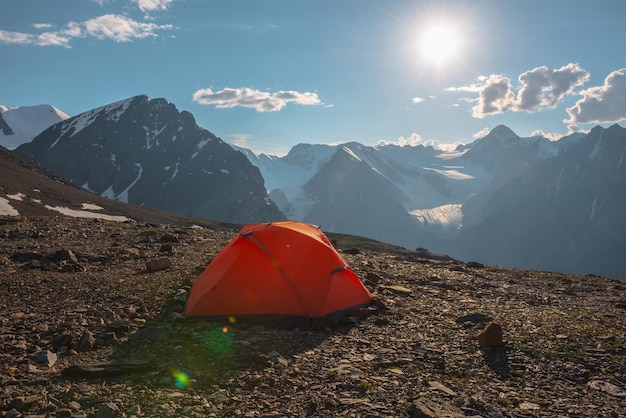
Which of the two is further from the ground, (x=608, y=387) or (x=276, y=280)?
(x=276, y=280)

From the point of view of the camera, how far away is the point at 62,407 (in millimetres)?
6590

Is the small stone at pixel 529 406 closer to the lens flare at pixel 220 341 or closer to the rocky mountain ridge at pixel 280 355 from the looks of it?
the rocky mountain ridge at pixel 280 355

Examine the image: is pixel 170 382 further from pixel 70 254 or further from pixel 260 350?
pixel 70 254

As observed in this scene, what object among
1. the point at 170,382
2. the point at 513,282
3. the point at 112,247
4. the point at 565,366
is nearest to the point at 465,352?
the point at 565,366

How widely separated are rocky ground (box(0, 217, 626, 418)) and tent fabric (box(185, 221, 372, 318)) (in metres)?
0.61

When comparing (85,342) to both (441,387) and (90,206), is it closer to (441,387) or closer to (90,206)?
(441,387)

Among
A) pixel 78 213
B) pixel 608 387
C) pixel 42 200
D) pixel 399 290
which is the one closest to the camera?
pixel 608 387

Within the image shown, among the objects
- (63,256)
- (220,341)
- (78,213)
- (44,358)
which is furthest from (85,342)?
(78,213)

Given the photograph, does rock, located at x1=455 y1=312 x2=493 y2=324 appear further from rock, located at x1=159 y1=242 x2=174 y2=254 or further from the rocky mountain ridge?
rock, located at x1=159 y1=242 x2=174 y2=254

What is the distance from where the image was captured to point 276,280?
1242 cm

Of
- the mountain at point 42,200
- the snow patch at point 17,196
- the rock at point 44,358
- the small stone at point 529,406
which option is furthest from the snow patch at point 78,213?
the small stone at point 529,406

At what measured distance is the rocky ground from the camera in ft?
23.9

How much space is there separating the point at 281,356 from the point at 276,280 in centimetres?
322

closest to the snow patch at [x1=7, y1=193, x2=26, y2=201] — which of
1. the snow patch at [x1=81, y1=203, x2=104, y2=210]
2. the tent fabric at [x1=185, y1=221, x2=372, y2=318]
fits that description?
the snow patch at [x1=81, y1=203, x2=104, y2=210]
